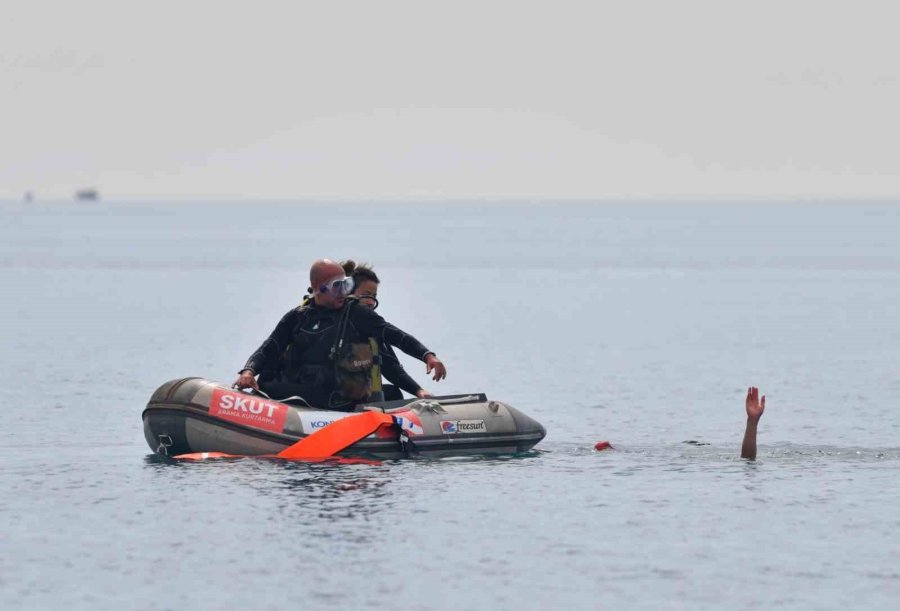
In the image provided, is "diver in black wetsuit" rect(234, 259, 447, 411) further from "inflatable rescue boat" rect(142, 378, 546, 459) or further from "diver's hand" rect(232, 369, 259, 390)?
"inflatable rescue boat" rect(142, 378, 546, 459)

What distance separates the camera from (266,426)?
64.8ft

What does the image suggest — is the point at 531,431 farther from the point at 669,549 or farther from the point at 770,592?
the point at 770,592

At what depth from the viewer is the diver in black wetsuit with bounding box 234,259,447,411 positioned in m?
20.3

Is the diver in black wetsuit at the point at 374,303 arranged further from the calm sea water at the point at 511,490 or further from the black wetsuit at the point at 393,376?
the calm sea water at the point at 511,490

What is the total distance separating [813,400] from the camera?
1205 inches

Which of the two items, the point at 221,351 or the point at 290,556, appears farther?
the point at 221,351

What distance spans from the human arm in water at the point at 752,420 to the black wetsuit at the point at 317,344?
413cm

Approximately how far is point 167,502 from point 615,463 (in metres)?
5.73

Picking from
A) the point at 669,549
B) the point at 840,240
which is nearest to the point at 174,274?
the point at 669,549

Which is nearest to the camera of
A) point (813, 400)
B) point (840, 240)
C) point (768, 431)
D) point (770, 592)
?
point (770, 592)

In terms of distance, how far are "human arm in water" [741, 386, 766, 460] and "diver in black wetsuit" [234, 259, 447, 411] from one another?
377 centimetres

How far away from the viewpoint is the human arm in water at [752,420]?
18.9m

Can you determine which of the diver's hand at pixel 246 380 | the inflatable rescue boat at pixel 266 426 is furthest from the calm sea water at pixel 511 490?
the diver's hand at pixel 246 380

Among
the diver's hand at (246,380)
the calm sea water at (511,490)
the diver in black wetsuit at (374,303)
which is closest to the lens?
the calm sea water at (511,490)
